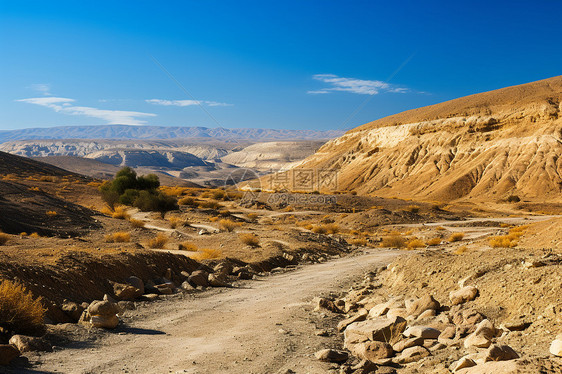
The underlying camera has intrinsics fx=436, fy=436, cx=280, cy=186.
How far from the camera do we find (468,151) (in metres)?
76.6

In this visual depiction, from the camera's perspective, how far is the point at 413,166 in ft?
267

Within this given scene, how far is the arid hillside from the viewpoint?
64438mm

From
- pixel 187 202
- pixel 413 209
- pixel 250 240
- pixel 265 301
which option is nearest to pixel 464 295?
pixel 265 301

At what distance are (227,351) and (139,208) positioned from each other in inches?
1486

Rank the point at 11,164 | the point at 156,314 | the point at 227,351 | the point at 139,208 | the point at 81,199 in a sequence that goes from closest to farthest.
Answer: the point at 227,351
the point at 156,314
the point at 139,208
the point at 81,199
the point at 11,164

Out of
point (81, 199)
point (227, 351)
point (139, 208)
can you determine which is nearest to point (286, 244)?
point (227, 351)

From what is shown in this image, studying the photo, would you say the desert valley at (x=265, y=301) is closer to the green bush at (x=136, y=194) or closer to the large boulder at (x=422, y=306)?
the large boulder at (x=422, y=306)

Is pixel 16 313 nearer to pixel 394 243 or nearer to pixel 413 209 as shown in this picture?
pixel 394 243

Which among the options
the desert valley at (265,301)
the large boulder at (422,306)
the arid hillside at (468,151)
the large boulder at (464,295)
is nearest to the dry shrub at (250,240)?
the desert valley at (265,301)

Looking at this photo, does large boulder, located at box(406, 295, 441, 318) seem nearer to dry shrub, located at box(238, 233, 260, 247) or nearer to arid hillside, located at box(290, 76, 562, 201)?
dry shrub, located at box(238, 233, 260, 247)

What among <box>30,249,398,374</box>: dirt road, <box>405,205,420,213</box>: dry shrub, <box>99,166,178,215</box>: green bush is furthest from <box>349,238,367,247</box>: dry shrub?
<box>405,205,420,213</box>: dry shrub

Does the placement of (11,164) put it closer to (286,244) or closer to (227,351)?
(286,244)

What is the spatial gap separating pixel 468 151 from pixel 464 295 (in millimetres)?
74579

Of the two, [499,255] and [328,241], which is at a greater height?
[499,255]
